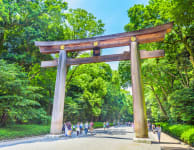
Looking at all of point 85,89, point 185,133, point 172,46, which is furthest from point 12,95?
point 172,46

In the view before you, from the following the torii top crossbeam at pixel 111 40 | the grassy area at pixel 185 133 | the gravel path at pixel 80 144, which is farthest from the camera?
the torii top crossbeam at pixel 111 40

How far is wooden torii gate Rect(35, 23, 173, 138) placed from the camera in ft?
26.6

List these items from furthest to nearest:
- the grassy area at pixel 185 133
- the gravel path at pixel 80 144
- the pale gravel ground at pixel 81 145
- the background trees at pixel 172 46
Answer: the background trees at pixel 172 46
the grassy area at pixel 185 133
the gravel path at pixel 80 144
the pale gravel ground at pixel 81 145

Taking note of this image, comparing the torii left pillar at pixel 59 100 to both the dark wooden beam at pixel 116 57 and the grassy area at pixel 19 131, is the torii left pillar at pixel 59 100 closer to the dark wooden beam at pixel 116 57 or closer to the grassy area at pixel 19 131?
the dark wooden beam at pixel 116 57

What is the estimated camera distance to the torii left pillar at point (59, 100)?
9102 mm

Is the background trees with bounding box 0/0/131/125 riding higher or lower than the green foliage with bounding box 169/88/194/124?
higher

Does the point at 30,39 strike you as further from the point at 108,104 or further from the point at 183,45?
the point at 108,104

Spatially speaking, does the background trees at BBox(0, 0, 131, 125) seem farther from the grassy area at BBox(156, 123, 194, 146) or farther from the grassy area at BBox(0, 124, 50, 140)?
the grassy area at BBox(156, 123, 194, 146)

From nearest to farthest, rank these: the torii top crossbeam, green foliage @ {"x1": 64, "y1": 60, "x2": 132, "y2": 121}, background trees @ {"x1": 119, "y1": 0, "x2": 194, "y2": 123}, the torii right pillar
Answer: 1. the torii right pillar
2. the torii top crossbeam
3. background trees @ {"x1": 119, "y1": 0, "x2": 194, "y2": 123}
4. green foliage @ {"x1": 64, "y1": 60, "x2": 132, "y2": 121}

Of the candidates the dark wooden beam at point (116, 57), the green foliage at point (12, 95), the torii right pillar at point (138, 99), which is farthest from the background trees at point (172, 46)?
the green foliage at point (12, 95)

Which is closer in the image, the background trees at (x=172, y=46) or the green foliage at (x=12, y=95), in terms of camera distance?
the green foliage at (x=12, y=95)

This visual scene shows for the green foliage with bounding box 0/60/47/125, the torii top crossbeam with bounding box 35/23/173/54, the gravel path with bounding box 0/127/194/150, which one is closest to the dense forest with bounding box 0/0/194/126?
the green foliage with bounding box 0/60/47/125

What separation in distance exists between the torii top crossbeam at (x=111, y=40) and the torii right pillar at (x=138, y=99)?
2.11 feet

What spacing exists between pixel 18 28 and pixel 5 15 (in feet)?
7.44
